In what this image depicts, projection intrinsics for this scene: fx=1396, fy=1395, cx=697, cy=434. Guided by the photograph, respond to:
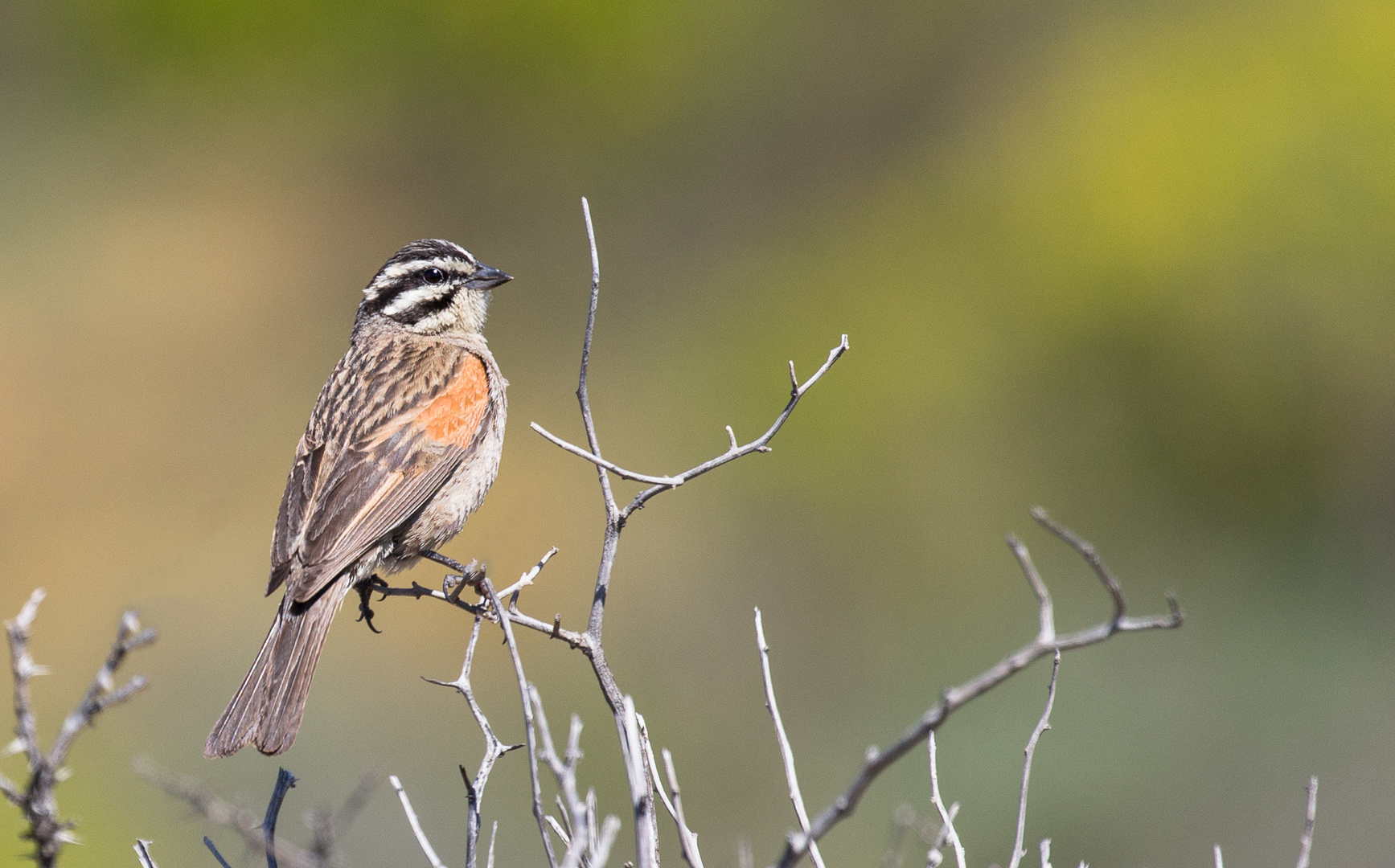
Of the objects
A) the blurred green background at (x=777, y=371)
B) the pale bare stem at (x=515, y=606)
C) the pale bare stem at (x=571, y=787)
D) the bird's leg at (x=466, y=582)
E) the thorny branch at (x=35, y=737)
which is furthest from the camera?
the blurred green background at (x=777, y=371)

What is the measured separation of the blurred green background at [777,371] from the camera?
1113 cm

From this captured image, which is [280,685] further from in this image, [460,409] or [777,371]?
[777,371]

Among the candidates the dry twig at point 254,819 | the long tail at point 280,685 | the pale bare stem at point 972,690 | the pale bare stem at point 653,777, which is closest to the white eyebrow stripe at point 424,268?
the long tail at point 280,685

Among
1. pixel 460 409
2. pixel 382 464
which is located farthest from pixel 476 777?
pixel 460 409

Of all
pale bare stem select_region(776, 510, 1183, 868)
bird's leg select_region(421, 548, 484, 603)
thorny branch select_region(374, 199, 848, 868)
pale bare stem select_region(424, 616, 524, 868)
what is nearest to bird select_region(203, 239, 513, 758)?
bird's leg select_region(421, 548, 484, 603)

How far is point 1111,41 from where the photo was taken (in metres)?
16.9

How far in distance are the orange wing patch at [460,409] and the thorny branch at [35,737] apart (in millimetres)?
3199

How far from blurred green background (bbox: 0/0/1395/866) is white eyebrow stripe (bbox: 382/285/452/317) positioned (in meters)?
3.28

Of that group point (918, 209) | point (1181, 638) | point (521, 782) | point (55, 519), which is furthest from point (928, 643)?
point (55, 519)

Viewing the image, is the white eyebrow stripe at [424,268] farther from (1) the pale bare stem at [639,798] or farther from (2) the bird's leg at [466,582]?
(1) the pale bare stem at [639,798]

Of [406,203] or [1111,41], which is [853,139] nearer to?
[1111,41]

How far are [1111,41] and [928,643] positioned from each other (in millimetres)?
8217

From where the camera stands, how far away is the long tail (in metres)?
4.87

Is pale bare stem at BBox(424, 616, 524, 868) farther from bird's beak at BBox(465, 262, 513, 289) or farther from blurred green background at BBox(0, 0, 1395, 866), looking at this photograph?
blurred green background at BBox(0, 0, 1395, 866)
